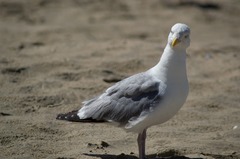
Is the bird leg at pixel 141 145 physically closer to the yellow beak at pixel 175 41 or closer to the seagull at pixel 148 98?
the seagull at pixel 148 98

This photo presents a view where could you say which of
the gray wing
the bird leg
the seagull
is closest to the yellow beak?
the seagull

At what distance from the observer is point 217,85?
6.66 m

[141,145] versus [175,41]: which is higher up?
[175,41]

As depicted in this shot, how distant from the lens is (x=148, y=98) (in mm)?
4555

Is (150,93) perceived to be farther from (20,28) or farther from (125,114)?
(20,28)

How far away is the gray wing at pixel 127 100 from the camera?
4555 millimetres

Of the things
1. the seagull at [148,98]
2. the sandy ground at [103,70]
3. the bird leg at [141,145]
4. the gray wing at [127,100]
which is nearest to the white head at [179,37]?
the seagull at [148,98]

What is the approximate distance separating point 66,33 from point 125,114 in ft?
13.4

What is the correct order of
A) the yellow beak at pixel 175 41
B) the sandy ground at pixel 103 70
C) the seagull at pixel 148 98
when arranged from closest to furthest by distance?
1. the seagull at pixel 148 98
2. the yellow beak at pixel 175 41
3. the sandy ground at pixel 103 70

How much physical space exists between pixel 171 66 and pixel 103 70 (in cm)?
242

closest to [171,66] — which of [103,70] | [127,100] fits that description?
[127,100]

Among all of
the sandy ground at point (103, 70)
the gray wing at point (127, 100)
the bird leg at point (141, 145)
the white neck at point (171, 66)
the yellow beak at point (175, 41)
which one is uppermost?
the yellow beak at point (175, 41)

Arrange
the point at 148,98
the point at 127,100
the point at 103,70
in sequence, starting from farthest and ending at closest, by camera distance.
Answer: the point at 103,70 < the point at 127,100 < the point at 148,98

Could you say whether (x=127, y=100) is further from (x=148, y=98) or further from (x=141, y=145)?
(x=141, y=145)
